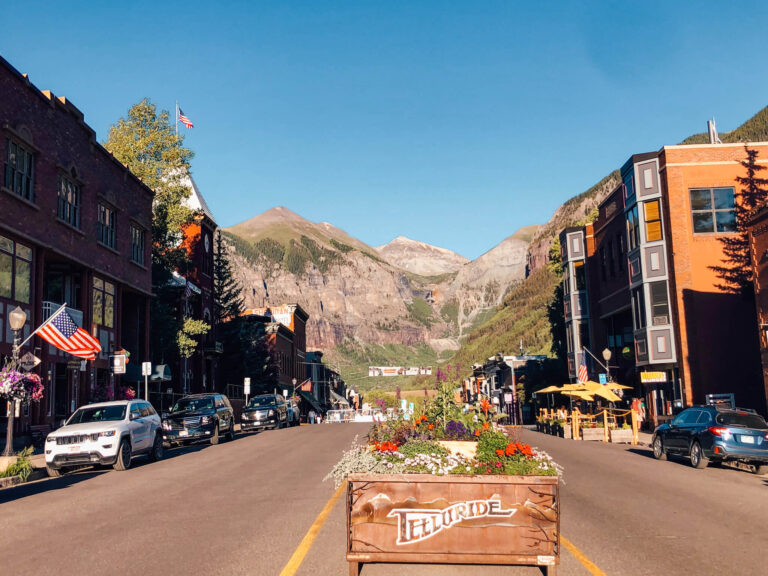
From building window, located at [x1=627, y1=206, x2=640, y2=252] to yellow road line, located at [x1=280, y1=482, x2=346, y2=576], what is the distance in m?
30.1

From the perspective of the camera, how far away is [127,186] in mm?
39031

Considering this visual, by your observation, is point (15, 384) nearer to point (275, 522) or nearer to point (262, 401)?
point (275, 522)

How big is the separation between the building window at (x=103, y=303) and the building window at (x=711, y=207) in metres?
28.4

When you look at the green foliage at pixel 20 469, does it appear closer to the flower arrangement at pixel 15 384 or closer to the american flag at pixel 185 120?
the flower arrangement at pixel 15 384

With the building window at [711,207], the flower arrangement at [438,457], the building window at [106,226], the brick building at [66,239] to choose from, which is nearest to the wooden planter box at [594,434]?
the building window at [711,207]

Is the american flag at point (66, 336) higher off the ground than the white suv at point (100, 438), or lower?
higher

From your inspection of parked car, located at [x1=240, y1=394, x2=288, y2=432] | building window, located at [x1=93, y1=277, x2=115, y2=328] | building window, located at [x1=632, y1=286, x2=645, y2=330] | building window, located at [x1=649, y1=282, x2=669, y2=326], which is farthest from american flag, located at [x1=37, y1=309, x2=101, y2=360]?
building window, located at [x1=632, y1=286, x2=645, y2=330]

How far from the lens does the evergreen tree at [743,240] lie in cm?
3634

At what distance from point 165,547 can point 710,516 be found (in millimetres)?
7904

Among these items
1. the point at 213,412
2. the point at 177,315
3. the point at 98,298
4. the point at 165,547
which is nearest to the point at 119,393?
the point at 98,298

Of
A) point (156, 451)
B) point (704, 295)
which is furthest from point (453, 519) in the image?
point (704, 295)

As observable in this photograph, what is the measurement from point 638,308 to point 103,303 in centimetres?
2653

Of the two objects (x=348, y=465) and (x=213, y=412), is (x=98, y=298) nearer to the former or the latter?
(x=213, y=412)

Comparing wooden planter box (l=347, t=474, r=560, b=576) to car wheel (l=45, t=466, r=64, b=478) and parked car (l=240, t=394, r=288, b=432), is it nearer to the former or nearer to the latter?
car wheel (l=45, t=466, r=64, b=478)
